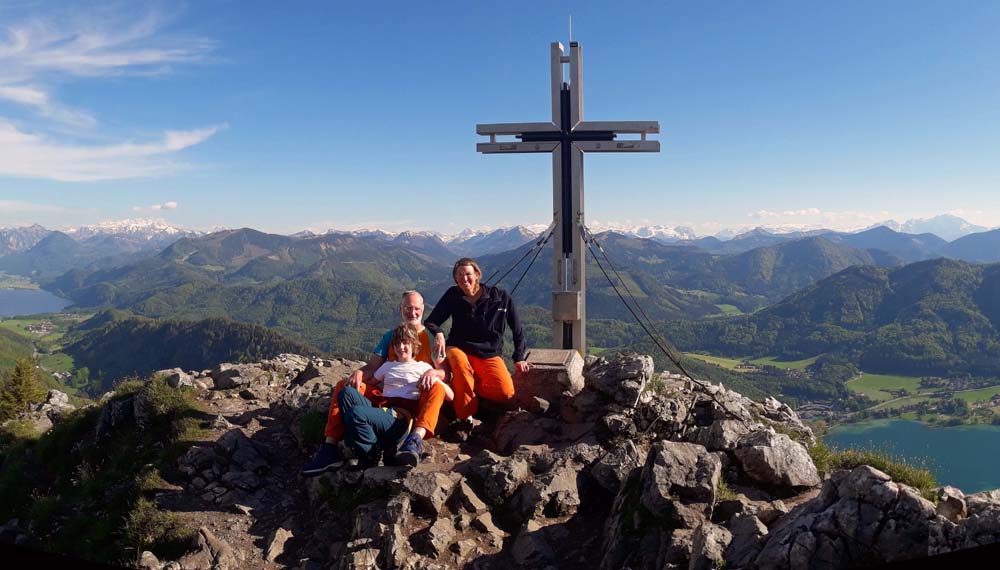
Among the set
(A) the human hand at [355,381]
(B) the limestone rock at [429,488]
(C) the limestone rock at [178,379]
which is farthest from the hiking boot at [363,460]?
(C) the limestone rock at [178,379]

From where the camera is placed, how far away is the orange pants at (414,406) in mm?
8992

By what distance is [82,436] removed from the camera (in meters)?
14.6

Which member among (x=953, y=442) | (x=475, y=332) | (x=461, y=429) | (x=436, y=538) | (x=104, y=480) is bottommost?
(x=953, y=442)

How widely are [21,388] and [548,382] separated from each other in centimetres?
3359

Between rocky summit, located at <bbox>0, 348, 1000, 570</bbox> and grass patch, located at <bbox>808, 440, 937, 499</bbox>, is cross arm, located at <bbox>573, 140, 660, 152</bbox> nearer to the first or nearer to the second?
rocky summit, located at <bbox>0, 348, 1000, 570</bbox>

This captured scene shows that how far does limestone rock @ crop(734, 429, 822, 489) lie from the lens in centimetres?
780

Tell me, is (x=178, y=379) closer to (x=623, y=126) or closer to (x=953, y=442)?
(x=623, y=126)

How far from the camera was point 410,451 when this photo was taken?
875 centimetres

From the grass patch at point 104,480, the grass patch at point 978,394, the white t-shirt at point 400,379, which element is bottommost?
the grass patch at point 978,394

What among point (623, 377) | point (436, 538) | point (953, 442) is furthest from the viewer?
point (953, 442)

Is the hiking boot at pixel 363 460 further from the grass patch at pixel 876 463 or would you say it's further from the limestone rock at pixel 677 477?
the grass patch at pixel 876 463

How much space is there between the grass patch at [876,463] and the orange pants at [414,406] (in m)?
6.46

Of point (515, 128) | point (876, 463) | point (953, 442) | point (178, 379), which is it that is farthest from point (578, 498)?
point (953, 442)

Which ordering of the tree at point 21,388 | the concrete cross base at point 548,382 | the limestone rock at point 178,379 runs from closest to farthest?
1. the concrete cross base at point 548,382
2. the limestone rock at point 178,379
3. the tree at point 21,388
